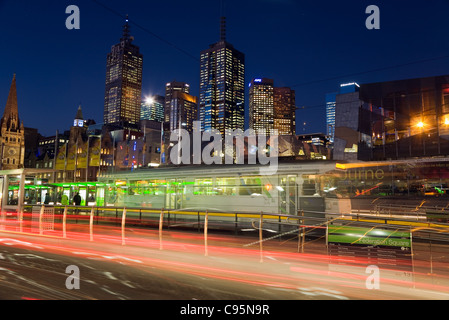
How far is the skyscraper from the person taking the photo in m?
115

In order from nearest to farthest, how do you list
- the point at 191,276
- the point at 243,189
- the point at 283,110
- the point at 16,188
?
1. the point at 191,276
2. the point at 243,189
3. the point at 16,188
4. the point at 283,110

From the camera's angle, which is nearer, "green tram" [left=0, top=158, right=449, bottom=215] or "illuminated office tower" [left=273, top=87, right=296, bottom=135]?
"green tram" [left=0, top=158, right=449, bottom=215]

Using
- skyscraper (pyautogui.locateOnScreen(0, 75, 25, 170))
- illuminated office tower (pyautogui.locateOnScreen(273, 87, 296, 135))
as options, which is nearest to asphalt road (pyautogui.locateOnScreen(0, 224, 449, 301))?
illuminated office tower (pyautogui.locateOnScreen(273, 87, 296, 135))

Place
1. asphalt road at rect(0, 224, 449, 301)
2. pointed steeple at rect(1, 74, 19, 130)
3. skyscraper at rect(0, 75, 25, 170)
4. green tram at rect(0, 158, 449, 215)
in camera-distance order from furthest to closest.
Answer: pointed steeple at rect(1, 74, 19, 130)
skyscraper at rect(0, 75, 25, 170)
green tram at rect(0, 158, 449, 215)
asphalt road at rect(0, 224, 449, 301)

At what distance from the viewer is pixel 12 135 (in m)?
117

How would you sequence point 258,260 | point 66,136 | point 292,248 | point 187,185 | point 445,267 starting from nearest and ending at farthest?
point 445,267
point 258,260
point 292,248
point 187,185
point 66,136

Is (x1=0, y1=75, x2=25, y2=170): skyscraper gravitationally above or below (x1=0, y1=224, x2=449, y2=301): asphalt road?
above

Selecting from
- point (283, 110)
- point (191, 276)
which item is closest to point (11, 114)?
point (283, 110)

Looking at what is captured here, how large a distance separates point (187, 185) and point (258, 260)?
11.4m

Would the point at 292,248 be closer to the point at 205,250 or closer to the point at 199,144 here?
the point at 205,250

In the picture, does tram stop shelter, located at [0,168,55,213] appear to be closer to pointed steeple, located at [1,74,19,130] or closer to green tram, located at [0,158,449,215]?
green tram, located at [0,158,449,215]

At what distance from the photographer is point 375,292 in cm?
581

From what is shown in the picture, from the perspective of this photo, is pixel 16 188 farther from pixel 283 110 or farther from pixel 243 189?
pixel 283 110

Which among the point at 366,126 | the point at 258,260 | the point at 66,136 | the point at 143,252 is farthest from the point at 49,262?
the point at 66,136
